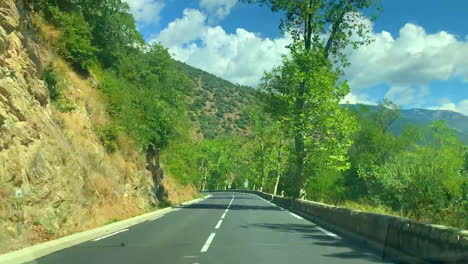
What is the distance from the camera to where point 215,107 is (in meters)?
134

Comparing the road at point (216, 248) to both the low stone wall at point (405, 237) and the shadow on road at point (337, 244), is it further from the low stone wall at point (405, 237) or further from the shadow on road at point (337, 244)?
the low stone wall at point (405, 237)

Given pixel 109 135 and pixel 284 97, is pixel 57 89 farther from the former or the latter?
pixel 284 97

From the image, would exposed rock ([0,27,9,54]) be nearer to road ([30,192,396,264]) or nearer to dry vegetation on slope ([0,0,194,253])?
dry vegetation on slope ([0,0,194,253])

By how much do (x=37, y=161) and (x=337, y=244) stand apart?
9.77 metres

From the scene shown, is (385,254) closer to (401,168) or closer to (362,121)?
(401,168)

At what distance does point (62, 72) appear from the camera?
1064 inches

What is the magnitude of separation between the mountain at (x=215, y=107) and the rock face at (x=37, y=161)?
3700 inches

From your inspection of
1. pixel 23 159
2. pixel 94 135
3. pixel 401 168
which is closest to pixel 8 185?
pixel 23 159

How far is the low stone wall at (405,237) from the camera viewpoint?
9.27 m

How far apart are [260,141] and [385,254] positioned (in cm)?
7048

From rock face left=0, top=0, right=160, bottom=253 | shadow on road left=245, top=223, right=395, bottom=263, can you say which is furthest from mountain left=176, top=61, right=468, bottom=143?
shadow on road left=245, top=223, right=395, bottom=263

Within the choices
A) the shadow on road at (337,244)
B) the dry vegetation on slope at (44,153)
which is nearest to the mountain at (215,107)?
the dry vegetation on slope at (44,153)

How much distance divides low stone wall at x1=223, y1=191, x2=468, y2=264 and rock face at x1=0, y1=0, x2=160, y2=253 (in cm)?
925

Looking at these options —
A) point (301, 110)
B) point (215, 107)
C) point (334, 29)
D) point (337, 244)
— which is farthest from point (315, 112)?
point (215, 107)
